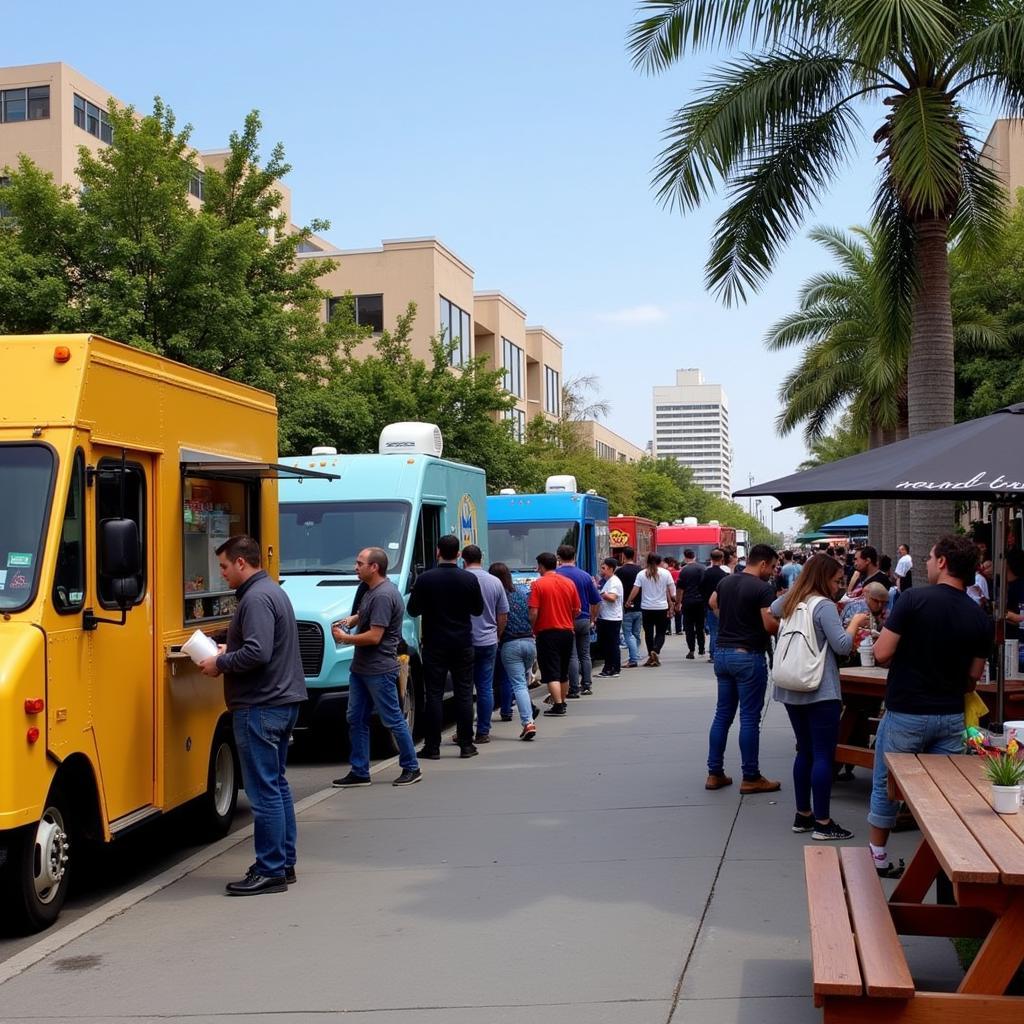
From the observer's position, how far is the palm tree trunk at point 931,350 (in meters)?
14.7

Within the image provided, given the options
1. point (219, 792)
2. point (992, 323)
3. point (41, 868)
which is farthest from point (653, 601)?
point (41, 868)

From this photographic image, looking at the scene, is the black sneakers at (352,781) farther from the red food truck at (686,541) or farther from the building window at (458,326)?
the building window at (458,326)

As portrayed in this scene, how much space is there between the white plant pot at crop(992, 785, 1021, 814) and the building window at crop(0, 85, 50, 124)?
47.1m

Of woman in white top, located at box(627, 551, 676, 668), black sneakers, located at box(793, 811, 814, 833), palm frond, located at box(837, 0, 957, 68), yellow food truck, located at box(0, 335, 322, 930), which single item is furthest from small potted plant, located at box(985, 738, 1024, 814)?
woman in white top, located at box(627, 551, 676, 668)

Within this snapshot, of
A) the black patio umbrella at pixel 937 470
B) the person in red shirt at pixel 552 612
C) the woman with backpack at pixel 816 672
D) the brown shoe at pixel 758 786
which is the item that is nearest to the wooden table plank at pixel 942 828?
the black patio umbrella at pixel 937 470

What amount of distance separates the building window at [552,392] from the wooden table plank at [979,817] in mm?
61612

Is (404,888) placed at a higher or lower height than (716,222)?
lower

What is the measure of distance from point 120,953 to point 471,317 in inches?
1893

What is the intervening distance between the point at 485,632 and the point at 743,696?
371cm

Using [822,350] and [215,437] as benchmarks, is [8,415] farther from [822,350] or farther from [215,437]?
[822,350]

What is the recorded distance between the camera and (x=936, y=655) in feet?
22.2

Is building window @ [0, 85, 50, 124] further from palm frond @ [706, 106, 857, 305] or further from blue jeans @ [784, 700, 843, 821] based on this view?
blue jeans @ [784, 700, 843, 821]

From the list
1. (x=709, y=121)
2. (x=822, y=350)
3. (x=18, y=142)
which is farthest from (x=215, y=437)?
(x=18, y=142)

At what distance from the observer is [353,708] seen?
35.5ft
